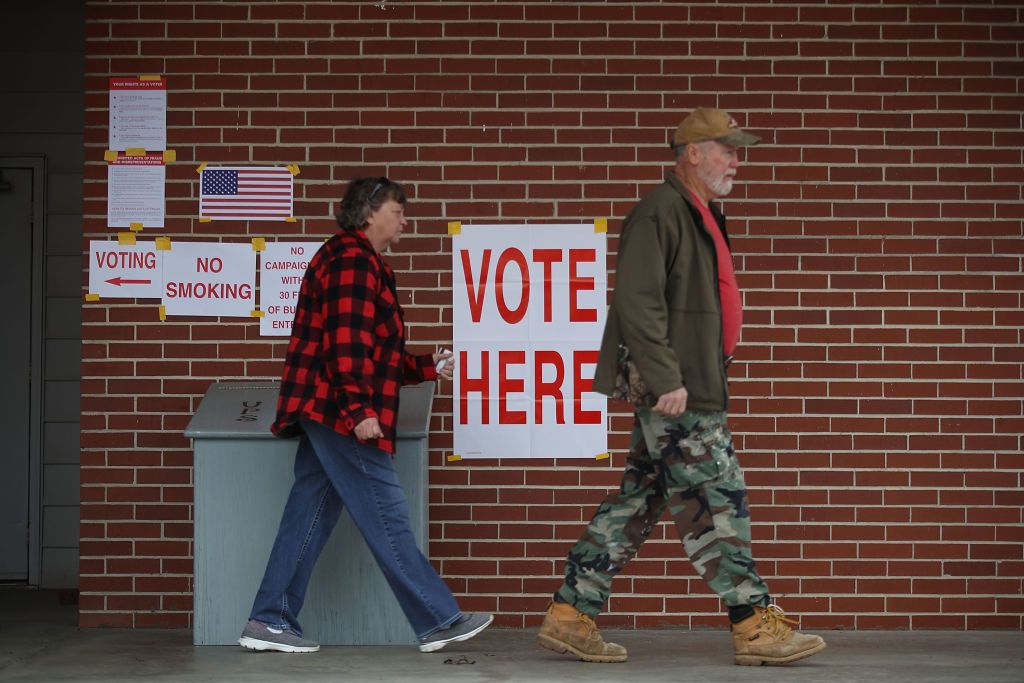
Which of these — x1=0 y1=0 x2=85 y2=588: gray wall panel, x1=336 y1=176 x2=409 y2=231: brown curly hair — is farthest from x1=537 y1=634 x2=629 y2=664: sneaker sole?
x1=0 y1=0 x2=85 y2=588: gray wall panel

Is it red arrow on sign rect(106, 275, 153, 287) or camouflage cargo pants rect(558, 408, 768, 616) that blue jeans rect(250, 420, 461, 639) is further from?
red arrow on sign rect(106, 275, 153, 287)

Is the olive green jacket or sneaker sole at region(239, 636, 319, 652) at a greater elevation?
the olive green jacket

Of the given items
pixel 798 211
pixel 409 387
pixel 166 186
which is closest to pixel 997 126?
pixel 798 211

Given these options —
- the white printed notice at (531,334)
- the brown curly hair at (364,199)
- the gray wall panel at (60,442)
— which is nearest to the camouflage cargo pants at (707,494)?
the white printed notice at (531,334)

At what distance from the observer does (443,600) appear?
5.71 metres

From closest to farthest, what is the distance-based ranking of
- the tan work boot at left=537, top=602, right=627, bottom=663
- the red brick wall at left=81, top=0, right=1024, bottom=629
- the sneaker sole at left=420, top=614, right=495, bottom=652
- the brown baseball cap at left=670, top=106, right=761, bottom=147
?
the brown baseball cap at left=670, top=106, right=761, bottom=147 → the tan work boot at left=537, top=602, right=627, bottom=663 → the sneaker sole at left=420, top=614, right=495, bottom=652 → the red brick wall at left=81, top=0, right=1024, bottom=629

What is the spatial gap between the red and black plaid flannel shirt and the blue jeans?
3.9 inches

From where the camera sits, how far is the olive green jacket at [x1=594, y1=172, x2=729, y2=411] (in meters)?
5.27

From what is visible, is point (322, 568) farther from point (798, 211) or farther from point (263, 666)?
point (798, 211)

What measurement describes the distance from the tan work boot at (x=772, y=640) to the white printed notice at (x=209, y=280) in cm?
284

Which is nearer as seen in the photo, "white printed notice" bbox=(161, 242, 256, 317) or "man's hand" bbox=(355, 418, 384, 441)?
"man's hand" bbox=(355, 418, 384, 441)

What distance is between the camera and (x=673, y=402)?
5203 millimetres

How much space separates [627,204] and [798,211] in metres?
0.83

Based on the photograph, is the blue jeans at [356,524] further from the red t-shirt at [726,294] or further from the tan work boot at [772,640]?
the red t-shirt at [726,294]
